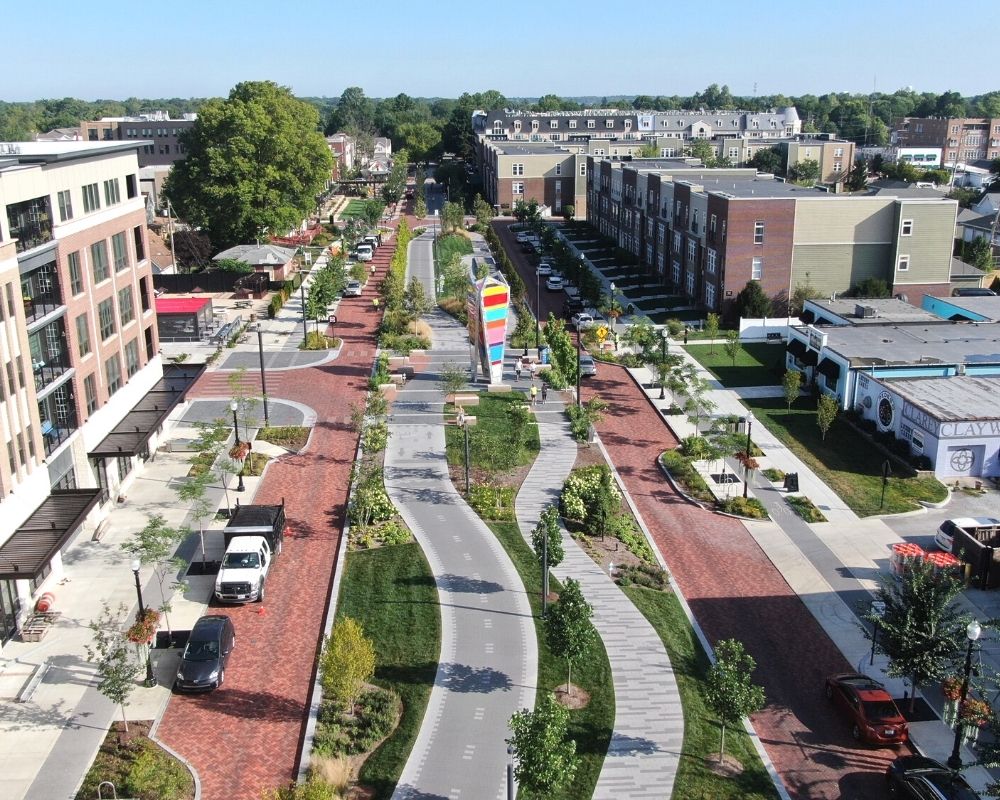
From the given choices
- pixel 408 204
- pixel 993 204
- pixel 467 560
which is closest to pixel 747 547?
pixel 467 560

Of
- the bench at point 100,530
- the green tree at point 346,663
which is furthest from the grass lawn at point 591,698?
the bench at point 100,530

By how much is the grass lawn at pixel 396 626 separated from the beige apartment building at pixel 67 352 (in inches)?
306

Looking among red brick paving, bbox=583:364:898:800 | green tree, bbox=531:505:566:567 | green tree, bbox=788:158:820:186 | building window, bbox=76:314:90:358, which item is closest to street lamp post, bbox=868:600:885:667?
red brick paving, bbox=583:364:898:800

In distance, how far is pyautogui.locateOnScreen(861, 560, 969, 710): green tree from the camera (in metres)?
19.5

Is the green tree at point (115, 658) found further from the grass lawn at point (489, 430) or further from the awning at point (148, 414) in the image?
the grass lawn at point (489, 430)

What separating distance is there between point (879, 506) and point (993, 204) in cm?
7199

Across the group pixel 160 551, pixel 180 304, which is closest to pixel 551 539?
pixel 160 551

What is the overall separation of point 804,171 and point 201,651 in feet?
→ 355

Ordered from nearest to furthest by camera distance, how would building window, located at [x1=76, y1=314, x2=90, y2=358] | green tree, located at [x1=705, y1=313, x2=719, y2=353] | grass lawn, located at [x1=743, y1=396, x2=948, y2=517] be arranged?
1. building window, located at [x1=76, y1=314, x2=90, y2=358]
2. grass lawn, located at [x1=743, y1=396, x2=948, y2=517]
3. green tree, located at [x1=705, y1=313, x2=719, y2=353]

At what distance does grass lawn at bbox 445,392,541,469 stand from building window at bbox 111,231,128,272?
13.8 meters

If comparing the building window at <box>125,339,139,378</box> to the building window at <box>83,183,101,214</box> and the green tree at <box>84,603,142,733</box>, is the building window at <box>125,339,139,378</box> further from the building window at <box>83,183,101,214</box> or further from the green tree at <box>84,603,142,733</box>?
the green tree at <box>84,603,142,733</box>

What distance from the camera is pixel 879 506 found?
31234 mm

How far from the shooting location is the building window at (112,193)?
3284cm

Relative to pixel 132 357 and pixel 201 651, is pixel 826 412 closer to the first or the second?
pixel 201 651
